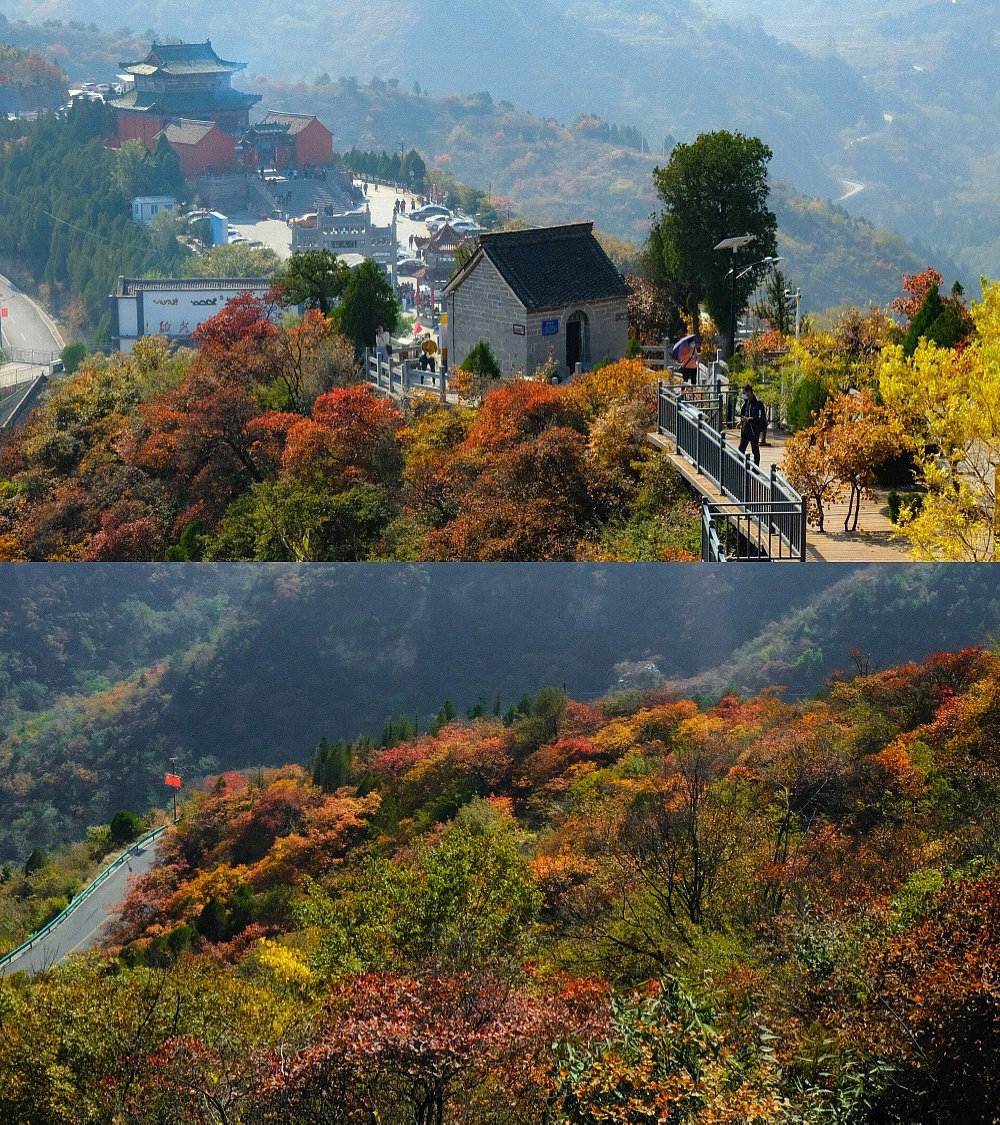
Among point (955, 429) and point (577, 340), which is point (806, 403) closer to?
point (955, 429)

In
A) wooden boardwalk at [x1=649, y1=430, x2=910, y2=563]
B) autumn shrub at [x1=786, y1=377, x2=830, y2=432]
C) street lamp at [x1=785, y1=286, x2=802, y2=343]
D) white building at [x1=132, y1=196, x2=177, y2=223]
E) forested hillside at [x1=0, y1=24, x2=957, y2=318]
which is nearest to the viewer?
wooden boardwalk at [x1=649, y1=430, x2=910, y2=563]

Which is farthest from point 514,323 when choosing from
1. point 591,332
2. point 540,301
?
point 591,332

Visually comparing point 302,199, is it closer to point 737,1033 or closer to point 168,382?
point 168,382

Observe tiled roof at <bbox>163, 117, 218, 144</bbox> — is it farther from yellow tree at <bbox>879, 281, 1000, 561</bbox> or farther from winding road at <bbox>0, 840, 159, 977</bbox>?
winding road at <bbox>0, 840, 159, 977</bbox>

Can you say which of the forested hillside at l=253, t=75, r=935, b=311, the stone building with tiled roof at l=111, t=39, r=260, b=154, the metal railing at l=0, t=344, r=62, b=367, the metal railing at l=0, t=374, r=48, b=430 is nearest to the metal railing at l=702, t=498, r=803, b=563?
the metal railing at l=0, t=374, r=48, b=430

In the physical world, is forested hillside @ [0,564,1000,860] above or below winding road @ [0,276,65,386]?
above

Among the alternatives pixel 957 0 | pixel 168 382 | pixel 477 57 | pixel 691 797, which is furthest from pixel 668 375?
pixel 957 0

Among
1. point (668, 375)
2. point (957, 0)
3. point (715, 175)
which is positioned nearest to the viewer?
point (668, 375)
